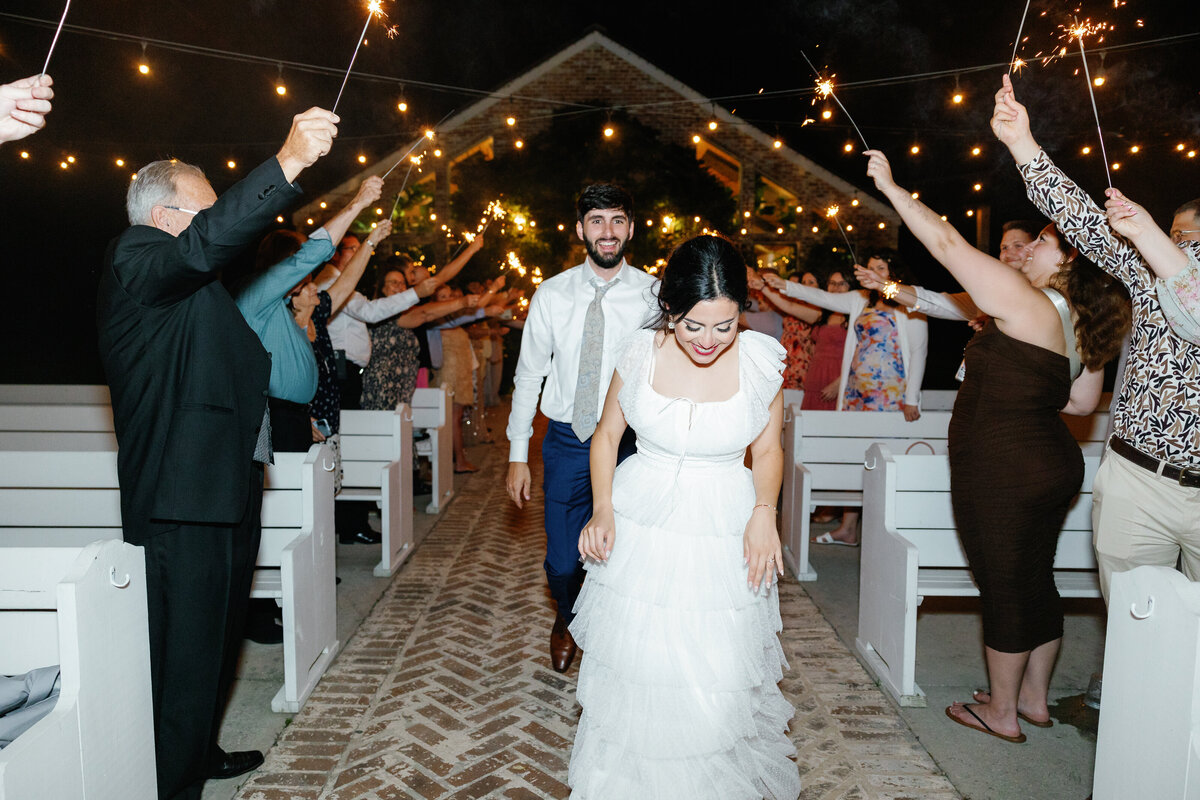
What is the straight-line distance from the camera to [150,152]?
967cm

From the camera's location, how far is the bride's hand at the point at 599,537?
103 inches

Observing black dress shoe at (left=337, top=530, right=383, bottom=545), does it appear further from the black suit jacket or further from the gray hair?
the gray hair

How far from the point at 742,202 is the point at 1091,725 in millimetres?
16616

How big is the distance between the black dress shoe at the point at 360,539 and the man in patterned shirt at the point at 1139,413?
5044 millimetres

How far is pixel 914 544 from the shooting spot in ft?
13.2

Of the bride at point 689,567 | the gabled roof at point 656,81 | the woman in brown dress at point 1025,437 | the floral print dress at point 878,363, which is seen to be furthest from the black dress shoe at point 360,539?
the gabled roof at point 656,81

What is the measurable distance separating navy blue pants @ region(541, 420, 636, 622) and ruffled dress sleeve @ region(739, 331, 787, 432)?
1279 mm

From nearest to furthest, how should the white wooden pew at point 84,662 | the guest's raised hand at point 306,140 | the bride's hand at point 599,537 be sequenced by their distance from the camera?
the white wooden pew at point 84,662, the guest's raised hand at point 306,140, the bride's hand at point 599,537

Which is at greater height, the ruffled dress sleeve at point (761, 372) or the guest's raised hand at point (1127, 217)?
the guest's raised hand at point (1127, 217)

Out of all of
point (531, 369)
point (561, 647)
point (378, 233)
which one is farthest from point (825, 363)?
point (378, 233)

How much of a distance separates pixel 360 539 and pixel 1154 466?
533 cm

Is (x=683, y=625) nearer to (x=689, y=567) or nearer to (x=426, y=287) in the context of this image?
(x=689, y=567)

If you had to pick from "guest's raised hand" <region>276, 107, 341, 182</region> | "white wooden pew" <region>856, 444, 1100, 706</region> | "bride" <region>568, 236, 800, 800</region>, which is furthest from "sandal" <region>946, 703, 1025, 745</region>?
"guest's raised hand" <region>276, 107, 341, 182</region>

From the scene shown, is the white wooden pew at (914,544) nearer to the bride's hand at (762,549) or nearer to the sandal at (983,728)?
the sandal at (983,728)
